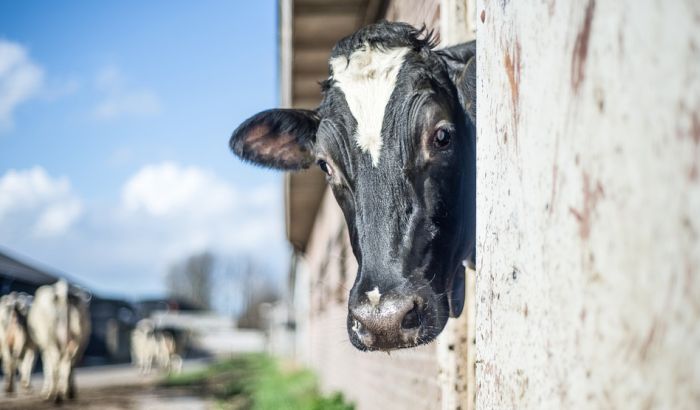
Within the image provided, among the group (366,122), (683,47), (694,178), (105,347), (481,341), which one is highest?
(366,122)

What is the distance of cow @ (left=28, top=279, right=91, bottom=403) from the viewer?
1312 centimetres

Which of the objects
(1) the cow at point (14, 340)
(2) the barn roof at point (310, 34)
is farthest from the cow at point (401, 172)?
(1) the cow at point (14, 340)

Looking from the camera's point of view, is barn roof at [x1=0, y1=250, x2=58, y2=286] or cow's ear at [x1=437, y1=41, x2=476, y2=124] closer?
cow's ear at [x1=437, y1=41, x2=476, y2=124]

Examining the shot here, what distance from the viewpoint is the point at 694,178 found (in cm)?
92

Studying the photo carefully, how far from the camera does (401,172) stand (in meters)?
2.39

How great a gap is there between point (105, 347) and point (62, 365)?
2607cm

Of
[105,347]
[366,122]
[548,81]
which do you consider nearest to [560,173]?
[548,81]

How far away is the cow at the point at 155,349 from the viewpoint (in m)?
27.7

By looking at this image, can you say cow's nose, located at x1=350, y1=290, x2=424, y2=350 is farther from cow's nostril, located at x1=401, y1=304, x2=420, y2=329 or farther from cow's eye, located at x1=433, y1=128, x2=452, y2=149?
cow's eye, located at x1=433, y1=128, x2=452, y2=149

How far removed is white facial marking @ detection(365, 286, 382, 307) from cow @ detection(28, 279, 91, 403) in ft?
40.1

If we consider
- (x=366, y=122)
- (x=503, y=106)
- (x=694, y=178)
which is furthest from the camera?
(x=366, y=122)

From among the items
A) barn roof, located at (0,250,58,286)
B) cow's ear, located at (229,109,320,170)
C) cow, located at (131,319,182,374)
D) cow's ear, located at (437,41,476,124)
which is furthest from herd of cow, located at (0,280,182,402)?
barn roof, located at (0,250,58,286)

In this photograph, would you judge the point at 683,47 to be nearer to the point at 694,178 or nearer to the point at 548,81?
the point at 694,178

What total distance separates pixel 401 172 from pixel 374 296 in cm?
48
